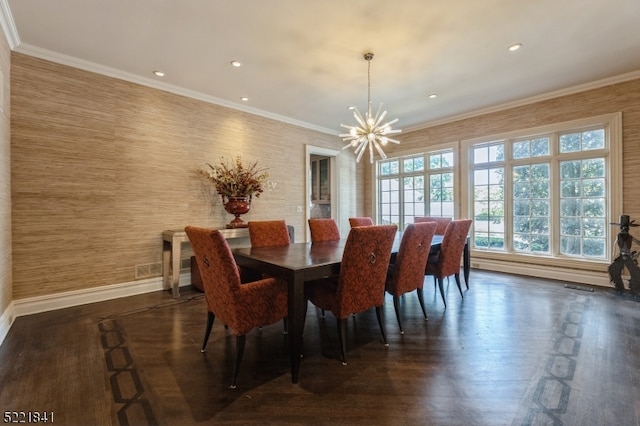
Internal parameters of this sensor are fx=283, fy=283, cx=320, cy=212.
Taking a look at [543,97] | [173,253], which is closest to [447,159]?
[543,97]

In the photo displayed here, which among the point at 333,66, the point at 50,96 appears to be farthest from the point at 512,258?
the point at 50,96

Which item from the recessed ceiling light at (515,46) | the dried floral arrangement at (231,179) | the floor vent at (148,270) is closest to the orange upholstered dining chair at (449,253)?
the recessed ceiling light at (515,46)

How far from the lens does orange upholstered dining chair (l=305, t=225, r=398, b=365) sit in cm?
207

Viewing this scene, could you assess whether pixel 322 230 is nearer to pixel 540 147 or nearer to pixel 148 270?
pixel 148 270

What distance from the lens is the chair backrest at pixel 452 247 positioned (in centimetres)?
323

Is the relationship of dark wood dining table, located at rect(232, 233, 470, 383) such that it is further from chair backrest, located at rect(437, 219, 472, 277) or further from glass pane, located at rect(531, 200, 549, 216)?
glass pane, located at rect(531, 200, 549, 216)

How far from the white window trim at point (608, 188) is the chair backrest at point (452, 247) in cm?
202

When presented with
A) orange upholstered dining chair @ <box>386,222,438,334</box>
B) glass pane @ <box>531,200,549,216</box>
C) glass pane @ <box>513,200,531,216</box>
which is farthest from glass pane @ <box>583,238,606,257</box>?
orange upholstered dining chair @ <box>386,222,438,334</box>

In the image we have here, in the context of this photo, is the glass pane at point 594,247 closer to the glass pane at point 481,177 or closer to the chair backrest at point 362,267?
the glass pane at point 481,177

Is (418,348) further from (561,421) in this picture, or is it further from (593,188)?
(593,188)

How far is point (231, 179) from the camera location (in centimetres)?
427

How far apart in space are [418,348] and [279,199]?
3609mm

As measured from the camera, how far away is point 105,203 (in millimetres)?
3479

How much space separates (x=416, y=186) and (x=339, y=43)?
3969 millimetres
